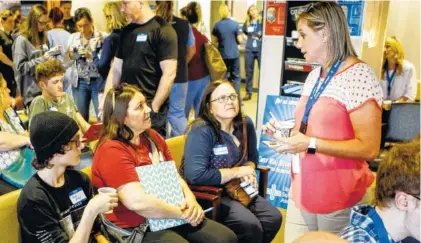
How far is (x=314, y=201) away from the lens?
1.77m

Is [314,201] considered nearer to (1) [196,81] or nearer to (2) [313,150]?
(2) [313,150]

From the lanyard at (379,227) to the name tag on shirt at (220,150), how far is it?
1210 mm

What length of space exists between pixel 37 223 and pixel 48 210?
2.4 inches

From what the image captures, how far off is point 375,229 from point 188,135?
4.35 feet

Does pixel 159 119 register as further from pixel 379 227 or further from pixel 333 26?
pixel 379 227

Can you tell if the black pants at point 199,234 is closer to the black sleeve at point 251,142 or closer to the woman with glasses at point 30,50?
the black sleeve at point 251,142

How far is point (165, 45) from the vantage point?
9.77 ft

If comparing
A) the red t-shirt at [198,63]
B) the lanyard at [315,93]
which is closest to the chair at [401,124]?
the red t-shirt at [198,63]

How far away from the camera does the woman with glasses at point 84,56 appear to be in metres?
4.55

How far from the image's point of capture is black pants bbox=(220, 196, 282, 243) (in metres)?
2.35

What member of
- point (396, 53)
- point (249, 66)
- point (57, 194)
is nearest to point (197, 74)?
point (396, 53)

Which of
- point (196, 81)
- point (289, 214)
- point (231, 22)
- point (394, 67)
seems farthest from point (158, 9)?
point (231, 22)

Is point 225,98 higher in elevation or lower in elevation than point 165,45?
lower

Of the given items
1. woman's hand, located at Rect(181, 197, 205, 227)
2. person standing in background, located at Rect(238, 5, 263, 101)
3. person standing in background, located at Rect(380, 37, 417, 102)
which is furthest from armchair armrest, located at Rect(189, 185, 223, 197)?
person standing in background, located at Rect(238, 5, 263, 101)
